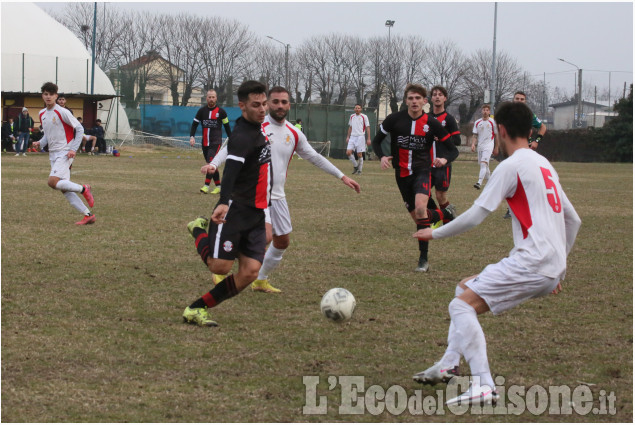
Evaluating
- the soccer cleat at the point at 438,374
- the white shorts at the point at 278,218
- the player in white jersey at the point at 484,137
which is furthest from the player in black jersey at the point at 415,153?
the player in white jersey at the point at 484,137

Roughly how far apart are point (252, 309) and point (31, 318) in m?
1.79

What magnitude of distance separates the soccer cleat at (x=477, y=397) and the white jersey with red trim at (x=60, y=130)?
9180 millimetres

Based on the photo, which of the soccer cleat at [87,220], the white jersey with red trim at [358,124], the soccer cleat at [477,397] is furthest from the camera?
the white jersey with red trim at [358,124]

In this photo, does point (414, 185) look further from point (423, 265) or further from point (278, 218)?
point (278, 218)

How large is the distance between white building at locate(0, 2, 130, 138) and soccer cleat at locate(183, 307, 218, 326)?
3827 cm

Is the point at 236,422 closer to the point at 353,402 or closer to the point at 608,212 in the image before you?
the point at 353,402

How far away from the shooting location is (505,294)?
4.63m

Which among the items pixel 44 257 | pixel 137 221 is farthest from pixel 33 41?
pixel 44 257

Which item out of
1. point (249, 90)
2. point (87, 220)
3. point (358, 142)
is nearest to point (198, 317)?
point (249, 90)

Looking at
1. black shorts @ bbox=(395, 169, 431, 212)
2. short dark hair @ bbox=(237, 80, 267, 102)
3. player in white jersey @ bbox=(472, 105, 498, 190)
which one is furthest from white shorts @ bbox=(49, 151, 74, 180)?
player in white jersey @ bbox=(472, 105, 498, 190)

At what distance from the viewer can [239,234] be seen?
627cm

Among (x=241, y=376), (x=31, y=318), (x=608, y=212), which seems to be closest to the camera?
(x=241, y=376)

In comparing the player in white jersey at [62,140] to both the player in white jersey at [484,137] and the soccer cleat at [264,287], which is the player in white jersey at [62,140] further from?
the player in white jersey at [484,137]

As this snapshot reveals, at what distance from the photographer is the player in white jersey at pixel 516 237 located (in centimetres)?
452
